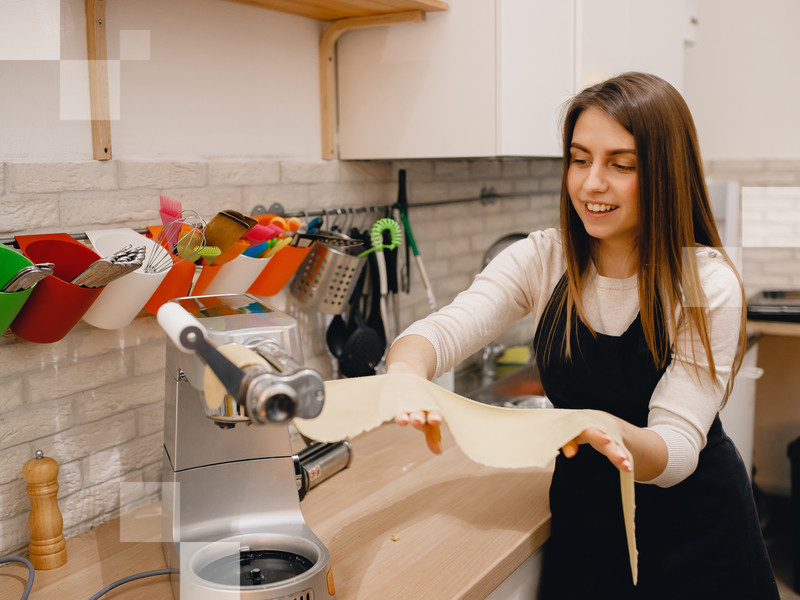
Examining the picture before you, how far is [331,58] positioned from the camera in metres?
1.68

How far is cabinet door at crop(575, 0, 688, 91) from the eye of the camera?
185cm

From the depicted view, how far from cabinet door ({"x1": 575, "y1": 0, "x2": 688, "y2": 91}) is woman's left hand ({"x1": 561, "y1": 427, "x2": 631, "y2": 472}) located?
1158 mm

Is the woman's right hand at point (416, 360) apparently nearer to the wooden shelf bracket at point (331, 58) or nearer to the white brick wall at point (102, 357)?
the white brick wall at point (102, 357)

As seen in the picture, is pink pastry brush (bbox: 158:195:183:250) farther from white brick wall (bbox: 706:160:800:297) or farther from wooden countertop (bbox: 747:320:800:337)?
white brick wall (bbox: 706:160:800:297)

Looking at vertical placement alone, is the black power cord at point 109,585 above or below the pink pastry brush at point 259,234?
below

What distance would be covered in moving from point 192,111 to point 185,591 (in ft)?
2.91

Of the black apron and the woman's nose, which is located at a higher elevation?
the woman's nose

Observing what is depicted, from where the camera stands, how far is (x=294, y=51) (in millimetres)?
1612

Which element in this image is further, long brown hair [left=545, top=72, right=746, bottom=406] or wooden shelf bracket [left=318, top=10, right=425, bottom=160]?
wooden shelf bracket [left=318, top=10, right=425, bottom=160]

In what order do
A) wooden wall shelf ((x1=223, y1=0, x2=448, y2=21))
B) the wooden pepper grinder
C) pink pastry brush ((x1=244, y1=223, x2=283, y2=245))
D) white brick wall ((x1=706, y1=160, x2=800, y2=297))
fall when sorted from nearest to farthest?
the wooden pepper grinder
pink pastry brush ((x1=244, y1=223, x2=283, y2=245))
wooden wall shelf ((x1=223, y1=0, x2=448, y2=21))
white brick wall ((x1=706, y1=160, x2=800, y2=297))

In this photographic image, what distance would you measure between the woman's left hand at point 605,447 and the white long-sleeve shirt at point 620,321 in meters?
0.19

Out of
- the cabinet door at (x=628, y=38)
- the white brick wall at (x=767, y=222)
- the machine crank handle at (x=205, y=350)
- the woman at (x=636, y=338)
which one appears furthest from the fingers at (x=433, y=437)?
the white brick wall at (x=767, y=222)

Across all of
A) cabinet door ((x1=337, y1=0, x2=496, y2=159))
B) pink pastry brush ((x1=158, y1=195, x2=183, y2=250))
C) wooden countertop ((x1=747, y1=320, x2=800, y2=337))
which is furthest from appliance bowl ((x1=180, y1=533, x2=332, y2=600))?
wooden countertop ((x1=747, y1=320, x2=800, y2=337))

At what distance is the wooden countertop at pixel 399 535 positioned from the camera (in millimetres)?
1066
